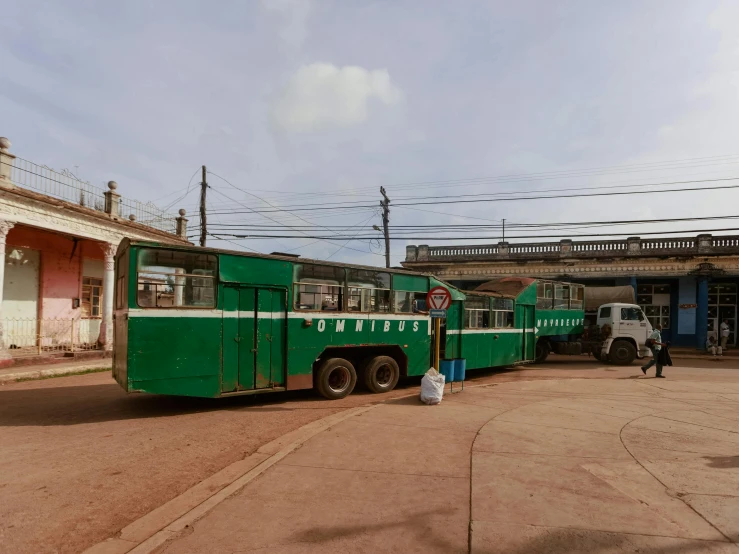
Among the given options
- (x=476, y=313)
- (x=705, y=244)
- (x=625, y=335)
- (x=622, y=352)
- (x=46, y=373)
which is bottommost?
(x=46, y=373)

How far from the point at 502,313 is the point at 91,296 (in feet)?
52.9

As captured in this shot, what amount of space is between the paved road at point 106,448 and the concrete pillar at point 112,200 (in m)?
8.29

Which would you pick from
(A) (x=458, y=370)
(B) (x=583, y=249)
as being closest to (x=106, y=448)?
(A) (x=458, y=370)

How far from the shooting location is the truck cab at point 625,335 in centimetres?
1744

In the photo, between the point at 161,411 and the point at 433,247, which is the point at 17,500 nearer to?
the point at 161,411

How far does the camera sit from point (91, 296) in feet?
62.3

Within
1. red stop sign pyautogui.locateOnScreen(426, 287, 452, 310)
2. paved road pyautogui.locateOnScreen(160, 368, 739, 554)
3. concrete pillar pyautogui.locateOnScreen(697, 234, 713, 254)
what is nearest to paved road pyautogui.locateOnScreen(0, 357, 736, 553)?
paved road pyautogui.locateOnScreen(160, 368, 739, 554)

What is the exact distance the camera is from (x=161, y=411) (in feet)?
28.1

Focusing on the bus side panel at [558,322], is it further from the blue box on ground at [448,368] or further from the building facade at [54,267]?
the building facade at [54,267]

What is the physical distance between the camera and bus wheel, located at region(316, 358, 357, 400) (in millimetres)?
9594

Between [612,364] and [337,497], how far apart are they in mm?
16654

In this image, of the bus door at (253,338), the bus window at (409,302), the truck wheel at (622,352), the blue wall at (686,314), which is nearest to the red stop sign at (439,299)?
the bus window at (409,302)

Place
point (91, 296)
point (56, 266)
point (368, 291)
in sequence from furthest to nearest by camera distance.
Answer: point (91, 296), point (56, 266), point (368, 291)

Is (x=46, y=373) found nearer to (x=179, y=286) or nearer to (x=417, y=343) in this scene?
(x=179, y=286)
